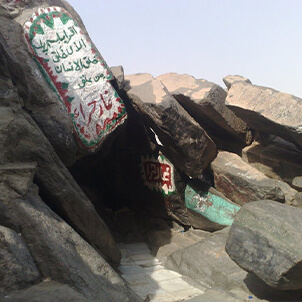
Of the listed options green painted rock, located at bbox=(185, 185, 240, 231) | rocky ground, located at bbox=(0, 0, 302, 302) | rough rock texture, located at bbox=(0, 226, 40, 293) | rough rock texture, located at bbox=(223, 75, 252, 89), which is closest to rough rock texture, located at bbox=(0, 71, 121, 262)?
rocky ground, located at bbox=(0, 0, 302, 302)

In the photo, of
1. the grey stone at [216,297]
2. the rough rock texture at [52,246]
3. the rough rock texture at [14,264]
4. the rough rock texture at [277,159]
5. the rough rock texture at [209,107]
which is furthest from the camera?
the rough rock texture at [209,107]

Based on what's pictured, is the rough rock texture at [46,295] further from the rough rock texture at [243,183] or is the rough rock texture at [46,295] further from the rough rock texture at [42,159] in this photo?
the rough rock texture at [243,183]

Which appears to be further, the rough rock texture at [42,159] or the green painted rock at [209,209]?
the green painted rock at [209,209]

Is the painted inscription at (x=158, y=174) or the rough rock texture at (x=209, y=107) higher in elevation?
the rough rock texture at (x=209, y=107)

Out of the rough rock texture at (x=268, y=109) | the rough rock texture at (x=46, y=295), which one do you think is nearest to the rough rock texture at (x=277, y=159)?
the rough rock texture at (x=268, y=109)

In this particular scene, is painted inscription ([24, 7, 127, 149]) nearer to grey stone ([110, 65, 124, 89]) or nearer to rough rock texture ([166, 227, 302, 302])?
grey stone ([110, 65, 124, 89])

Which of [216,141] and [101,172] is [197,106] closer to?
[216,141]

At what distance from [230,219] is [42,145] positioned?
2785 mm

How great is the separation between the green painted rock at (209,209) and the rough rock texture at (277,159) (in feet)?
2.15

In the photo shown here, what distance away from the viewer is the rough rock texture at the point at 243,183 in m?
4.99

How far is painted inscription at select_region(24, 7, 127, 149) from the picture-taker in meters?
4.82

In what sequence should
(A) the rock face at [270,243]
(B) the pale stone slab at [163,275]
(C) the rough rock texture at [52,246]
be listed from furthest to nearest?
1. (B) the pale stone slab at [163,275]
2. (A) the rock face at [270,243]
3. (C) the rough rock texture at [52,246]

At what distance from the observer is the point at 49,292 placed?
2.59 meters

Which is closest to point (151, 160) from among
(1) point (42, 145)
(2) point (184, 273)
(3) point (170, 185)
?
(3) point (170, 185)
